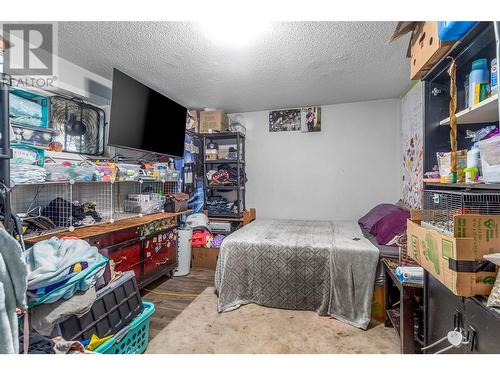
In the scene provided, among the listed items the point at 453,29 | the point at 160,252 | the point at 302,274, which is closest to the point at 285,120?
the point at 302,274

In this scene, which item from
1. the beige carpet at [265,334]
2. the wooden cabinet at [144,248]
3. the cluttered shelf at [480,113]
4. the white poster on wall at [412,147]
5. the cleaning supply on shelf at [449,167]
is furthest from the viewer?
the white poster on wall at [412,147]

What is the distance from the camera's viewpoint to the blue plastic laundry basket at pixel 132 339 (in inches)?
53.7

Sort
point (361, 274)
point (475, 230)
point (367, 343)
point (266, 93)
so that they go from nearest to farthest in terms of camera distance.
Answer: point (475, 230) → point (367, 343) → point (361, 274) → point (266, 93)

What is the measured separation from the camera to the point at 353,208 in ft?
12.7

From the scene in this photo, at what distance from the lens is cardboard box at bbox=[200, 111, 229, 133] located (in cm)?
383

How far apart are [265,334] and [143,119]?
245 cm

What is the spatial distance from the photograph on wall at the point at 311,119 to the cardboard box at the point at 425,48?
8.47 ft

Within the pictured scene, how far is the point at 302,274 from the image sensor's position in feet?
7.43

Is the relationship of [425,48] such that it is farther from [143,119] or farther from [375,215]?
[143,119]

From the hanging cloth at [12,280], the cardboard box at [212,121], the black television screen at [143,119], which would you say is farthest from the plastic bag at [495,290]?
the cardboard box at [212,121]

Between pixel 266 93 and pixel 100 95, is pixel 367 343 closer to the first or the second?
pixel 266 93

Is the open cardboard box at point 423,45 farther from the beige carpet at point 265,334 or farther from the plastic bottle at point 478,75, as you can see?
the beige carpet at point 265,334
